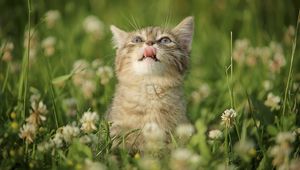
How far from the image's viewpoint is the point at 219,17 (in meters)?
8.68

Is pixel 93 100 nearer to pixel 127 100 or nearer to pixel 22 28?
pixel 127 100

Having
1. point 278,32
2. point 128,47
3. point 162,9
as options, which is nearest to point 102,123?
point 128,47

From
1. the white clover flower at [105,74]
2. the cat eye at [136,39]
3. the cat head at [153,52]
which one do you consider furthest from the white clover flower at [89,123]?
the white clover flower at [105,74]

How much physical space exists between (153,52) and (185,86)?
1.96 metres

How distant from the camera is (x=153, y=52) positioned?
4.87m

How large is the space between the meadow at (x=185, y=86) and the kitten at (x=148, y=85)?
255mm

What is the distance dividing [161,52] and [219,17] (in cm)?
393

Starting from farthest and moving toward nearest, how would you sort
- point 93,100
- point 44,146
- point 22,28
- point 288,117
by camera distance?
point 22,28
point 93,100
point 288,117
point 44,146

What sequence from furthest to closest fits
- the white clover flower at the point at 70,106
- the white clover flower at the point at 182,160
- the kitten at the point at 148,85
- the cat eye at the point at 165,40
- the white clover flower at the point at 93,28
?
the white clover flower at the point at 93,28
the white clover flower at the point at 70,106
the cat eye at the point at 165,40
the kitten at the point at 148,85
the white clover flower at the point at 182,160

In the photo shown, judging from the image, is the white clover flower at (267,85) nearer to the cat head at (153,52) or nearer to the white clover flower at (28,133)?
the cat head at (153,52)

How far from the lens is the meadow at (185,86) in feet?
12.6

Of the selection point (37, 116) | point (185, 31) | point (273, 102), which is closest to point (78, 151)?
point (37, 116)

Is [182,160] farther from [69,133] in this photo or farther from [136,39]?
[136,39]

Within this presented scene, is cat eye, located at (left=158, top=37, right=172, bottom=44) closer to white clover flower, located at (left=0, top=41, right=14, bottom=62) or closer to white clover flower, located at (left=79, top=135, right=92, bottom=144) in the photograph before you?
white clover flower, located at (left=0, top=41, right=14, bottom=62)
